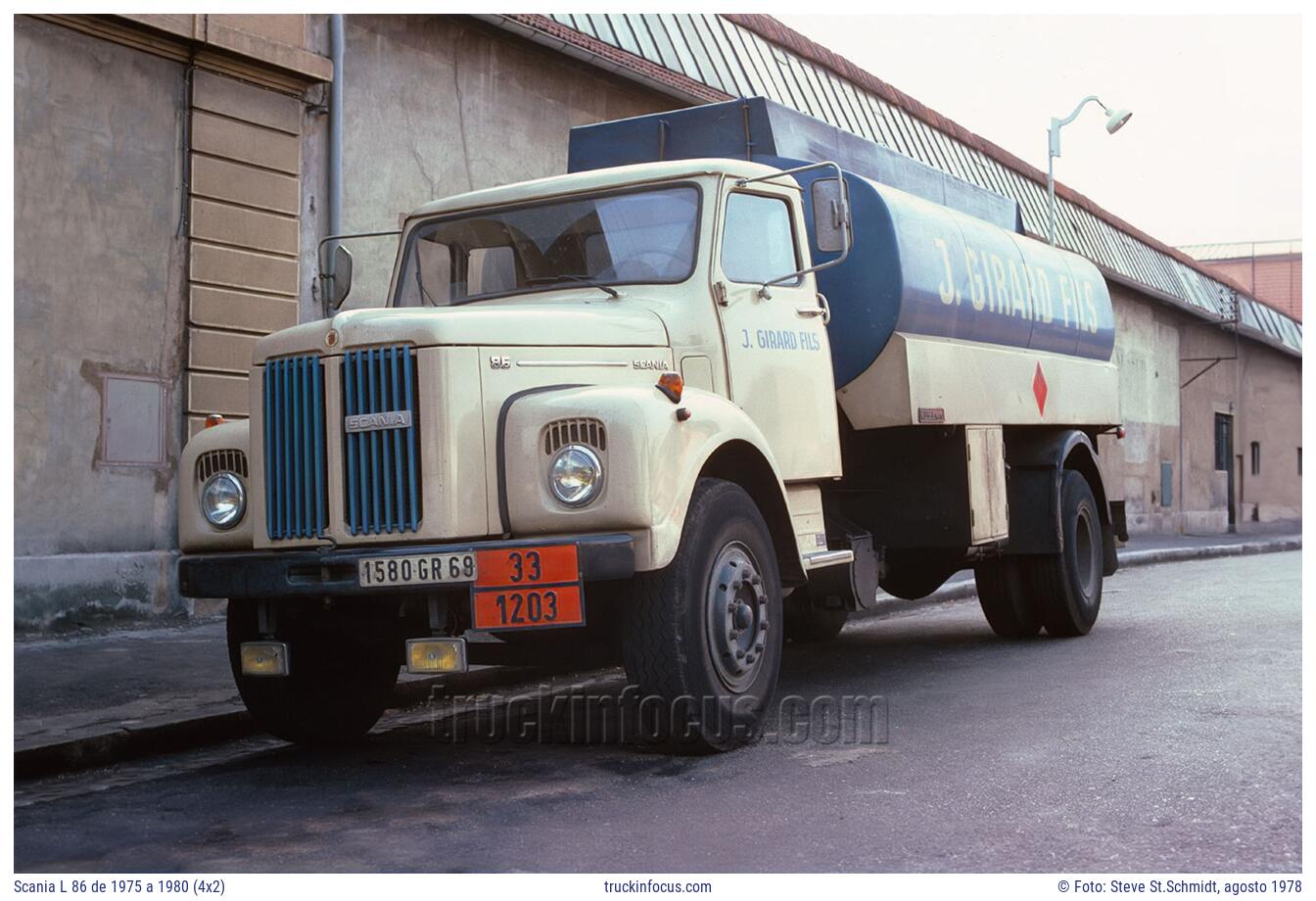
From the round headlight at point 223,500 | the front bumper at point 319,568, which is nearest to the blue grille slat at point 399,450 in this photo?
the front bumper at point 319,568

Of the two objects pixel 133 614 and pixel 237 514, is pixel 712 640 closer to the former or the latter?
pixel 237 514

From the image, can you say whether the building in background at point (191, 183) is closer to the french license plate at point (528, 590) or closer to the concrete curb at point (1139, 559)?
the french license plate at point (528, 590)

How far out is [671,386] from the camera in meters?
6.16

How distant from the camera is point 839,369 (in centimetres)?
852

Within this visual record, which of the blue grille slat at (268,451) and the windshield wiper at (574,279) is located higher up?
the windshield wiper at (574,279)

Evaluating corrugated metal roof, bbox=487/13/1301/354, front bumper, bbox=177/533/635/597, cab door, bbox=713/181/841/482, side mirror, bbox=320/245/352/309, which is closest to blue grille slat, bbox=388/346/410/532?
front bumper, bbox=177/533/635/597

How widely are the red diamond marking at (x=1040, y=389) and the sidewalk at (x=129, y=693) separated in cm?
390

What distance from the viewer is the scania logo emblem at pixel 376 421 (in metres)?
5.94

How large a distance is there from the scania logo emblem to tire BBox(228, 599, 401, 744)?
0.89 metres

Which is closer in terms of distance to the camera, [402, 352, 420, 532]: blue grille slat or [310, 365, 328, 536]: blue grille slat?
[402, 352, 420, 532]: blue grille slat

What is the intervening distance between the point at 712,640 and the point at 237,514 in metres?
2.03

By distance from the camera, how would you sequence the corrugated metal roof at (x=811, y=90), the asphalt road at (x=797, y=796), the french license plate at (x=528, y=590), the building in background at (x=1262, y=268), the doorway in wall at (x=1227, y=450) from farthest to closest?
1. the building in background at (x=1262, y=268)
2. the doorway in wall at (x=1227, y=450)
3. the corrugated metal roof at (x=811, y=90)
4. the french license plate at (x=528, y=590)
5. the asphalt road at (x=797, y=796)

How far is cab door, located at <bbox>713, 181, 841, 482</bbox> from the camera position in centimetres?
728

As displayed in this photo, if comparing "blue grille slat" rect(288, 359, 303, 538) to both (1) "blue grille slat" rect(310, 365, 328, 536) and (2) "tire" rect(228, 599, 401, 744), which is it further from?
(2) "tire" rect(228, 599, 401, 744)
